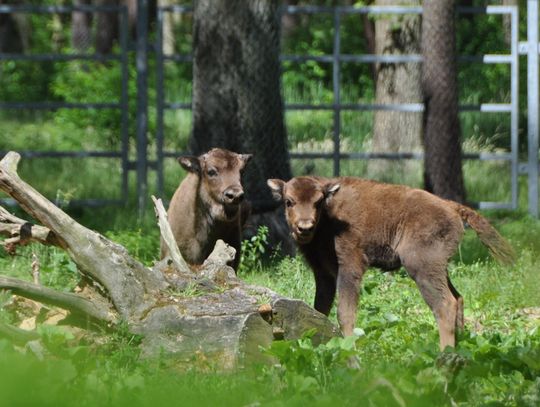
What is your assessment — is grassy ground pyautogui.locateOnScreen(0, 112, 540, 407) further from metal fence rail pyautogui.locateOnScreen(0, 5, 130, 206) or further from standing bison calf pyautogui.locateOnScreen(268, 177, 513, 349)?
metal fence rail pyautogui.locateOnScreen(0, 5, 130, 206)

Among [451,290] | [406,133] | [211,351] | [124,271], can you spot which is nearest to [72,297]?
[124,271]

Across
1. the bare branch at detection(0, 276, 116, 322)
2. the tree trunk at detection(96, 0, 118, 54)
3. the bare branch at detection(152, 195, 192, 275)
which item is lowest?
the bare branch at detection(0, 276, 116, 322)

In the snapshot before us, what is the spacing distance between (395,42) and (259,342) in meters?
10.9

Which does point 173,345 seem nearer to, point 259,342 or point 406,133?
point 259,342

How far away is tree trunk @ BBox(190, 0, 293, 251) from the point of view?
42.7ft

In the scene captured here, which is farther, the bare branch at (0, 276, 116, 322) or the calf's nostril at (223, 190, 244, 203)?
the calf's nostril at (223, 190, 244, 203)

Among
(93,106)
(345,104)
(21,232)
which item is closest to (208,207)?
(21,232)

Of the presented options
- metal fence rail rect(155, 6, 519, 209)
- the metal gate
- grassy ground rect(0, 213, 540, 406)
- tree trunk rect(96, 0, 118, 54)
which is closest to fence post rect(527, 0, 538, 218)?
the metal gate

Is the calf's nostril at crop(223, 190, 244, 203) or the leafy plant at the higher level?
the calf's nostril at crop(223, 190, 244, 203)

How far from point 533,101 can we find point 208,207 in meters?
6.49

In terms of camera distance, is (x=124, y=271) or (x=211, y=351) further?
(x=124, y=271)

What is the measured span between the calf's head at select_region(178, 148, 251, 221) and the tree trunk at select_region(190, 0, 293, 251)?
2725 mm

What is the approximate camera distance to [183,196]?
10484mm

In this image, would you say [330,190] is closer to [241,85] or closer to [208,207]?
[208,207]
